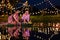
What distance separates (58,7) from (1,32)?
52 centimetres

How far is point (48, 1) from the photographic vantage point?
154cm

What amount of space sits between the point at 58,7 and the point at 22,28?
13.8 inches

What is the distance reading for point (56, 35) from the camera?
1.49 meters

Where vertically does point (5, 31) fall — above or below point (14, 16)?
below

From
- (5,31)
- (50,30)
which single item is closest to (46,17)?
(50,30)

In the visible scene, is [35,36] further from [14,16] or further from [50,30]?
[14,16]

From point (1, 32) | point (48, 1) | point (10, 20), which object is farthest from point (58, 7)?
point (1, 32)

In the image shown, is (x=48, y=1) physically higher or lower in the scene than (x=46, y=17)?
higher

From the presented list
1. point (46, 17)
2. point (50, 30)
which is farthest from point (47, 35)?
point (46, 17)

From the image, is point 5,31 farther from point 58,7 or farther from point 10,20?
point 58,7

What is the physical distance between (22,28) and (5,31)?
15 centimetres

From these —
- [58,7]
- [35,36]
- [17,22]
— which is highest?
[58,7]

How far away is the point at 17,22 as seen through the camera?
1.53 meters

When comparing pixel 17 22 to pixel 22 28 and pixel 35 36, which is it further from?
pixel 35 36
